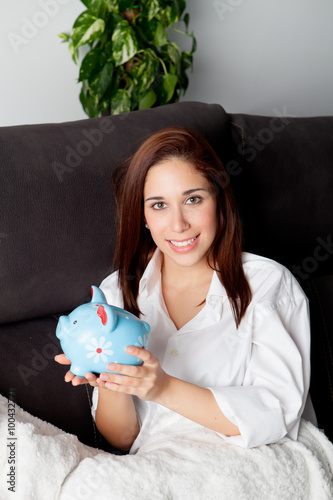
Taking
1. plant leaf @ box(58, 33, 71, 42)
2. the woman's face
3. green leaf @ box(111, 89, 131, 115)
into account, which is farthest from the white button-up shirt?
plant leaf @ box(58, 33, 71, 42)

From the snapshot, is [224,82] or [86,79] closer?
[86,79]

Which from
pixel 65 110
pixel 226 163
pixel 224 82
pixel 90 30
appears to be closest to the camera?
pixel 226 163

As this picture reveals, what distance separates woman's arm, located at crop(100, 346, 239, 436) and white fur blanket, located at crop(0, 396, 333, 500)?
51 mm

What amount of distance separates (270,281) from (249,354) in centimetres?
18

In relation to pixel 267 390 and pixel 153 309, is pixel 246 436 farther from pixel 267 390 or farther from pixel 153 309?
pixel 153 309

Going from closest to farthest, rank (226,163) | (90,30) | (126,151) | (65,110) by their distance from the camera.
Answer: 1. (126,151)
2. (226,163)
3. (90,30)
4. (65,110)

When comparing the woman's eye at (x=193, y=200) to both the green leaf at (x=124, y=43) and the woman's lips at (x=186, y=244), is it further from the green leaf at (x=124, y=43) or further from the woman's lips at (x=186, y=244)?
the green leaf at (x=124, y=43)

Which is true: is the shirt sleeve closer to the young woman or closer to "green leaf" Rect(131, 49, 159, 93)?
the young woman

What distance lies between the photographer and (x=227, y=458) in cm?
119

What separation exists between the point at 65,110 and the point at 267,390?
167 cm

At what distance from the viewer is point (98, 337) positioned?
3.55 ft

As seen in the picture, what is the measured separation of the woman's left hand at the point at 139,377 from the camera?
42.9 inches

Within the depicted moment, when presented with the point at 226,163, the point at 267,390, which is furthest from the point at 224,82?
the point at 267,390

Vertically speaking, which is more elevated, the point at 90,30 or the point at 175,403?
the point at 90,30
